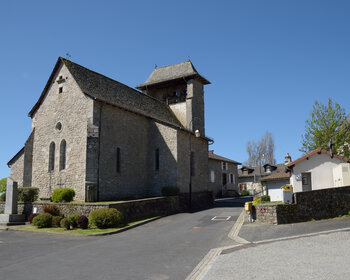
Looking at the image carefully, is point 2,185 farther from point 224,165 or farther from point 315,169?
point 315,169

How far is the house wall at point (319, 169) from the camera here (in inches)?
789

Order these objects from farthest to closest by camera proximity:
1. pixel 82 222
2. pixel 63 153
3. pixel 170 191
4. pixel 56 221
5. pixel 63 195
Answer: pixel 170 191, pixel 63 153, pixel 63 195, pixel 56 221, pixel 82 222

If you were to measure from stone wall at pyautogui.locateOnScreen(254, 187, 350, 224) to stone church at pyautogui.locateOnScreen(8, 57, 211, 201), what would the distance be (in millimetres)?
10802

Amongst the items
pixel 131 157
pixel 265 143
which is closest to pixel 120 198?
pixel 131 157

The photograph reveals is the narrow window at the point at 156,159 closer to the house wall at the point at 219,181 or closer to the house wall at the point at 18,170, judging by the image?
the house wall at the point at 18,170

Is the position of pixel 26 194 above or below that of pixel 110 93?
below

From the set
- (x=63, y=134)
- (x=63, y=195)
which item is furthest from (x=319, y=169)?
(x=63, y=134)

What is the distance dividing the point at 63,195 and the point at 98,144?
13.8 feet

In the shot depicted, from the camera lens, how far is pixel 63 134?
23.8 metres

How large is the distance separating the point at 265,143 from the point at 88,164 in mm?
45814

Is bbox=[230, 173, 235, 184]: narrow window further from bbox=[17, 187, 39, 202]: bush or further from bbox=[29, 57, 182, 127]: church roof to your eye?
bbox=[17, 187, 39, 202]: bush

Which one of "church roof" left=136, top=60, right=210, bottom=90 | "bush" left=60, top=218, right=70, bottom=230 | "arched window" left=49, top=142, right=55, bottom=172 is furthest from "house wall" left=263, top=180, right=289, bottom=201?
"arched window" left=49, top=142, right=55, bottom=172

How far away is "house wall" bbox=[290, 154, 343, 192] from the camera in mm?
20047

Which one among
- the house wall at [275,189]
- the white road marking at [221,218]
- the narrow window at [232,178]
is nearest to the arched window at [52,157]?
the white road marking at [221,218]
